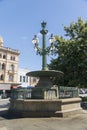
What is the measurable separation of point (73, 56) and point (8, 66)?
4027 centimetres

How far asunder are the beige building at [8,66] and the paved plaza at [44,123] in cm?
5062

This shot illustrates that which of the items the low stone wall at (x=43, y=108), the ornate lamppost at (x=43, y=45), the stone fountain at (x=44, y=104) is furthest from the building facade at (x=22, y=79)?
the low stone wall at (x=43, y=108)

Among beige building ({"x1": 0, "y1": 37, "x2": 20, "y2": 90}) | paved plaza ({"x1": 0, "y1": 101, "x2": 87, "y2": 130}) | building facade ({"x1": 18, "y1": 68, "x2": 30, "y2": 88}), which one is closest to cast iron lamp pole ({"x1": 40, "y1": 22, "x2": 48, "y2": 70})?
paved plaza ({"x1": 0, "y1": 101, "x2": 87, "y2": 130})

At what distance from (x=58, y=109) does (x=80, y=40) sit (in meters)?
15.3

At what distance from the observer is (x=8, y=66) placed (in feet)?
214

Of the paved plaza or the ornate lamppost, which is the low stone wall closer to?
the paved plaza

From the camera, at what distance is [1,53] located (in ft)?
207

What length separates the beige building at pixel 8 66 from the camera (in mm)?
63128

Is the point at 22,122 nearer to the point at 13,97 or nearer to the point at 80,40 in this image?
the point at 13,97

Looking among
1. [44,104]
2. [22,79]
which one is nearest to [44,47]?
[44,104]

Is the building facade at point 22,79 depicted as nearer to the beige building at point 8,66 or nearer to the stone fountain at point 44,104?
the beige building at point 8,66

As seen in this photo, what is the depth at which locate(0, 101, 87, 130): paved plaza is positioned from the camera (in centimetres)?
1044

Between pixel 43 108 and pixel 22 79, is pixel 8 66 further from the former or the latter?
pixel 43 108

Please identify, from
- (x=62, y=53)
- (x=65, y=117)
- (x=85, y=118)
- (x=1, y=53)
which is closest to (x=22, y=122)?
(x=65, y=117)
